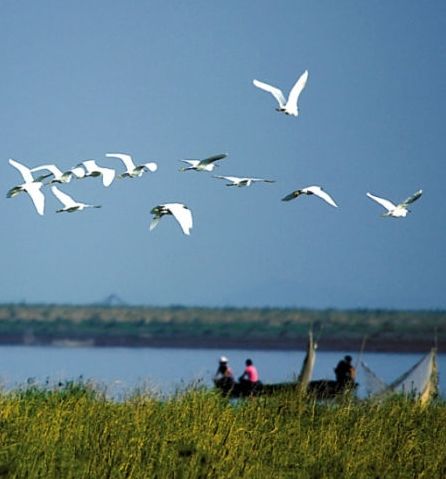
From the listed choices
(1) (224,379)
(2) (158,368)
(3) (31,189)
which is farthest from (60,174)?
(2) (158,368)

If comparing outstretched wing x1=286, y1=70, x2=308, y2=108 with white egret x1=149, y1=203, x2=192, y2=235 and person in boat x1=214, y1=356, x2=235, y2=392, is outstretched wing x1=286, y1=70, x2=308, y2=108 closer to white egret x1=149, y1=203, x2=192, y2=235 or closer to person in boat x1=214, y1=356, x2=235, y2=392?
white egret x1=149, y1=203, x2=192, y2=235

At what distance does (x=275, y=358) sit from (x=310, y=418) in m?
63.8

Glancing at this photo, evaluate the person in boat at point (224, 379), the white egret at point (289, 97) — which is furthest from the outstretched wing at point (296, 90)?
the person in boat at point (224, 379)

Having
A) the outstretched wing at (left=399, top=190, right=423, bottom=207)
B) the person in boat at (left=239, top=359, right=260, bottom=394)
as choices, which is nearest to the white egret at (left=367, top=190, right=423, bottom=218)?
the outstretched wing at (left=399, top=190, right=423, bottom=207)

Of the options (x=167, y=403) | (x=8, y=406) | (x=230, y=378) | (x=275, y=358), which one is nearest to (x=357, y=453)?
(x=167, y=403)

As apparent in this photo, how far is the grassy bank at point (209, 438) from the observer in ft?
47.2

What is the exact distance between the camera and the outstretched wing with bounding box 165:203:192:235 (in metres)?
15.5

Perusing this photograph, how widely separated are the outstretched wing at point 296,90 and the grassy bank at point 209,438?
3491mm

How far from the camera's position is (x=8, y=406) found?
16.2m

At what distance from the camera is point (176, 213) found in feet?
53.2

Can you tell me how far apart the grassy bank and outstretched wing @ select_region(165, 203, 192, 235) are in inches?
81.7

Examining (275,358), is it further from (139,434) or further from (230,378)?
(139,434)

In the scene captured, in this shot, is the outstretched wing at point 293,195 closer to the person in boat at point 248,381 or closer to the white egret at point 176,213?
the white egret at point 176,213

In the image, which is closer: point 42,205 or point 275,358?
point 42,205
